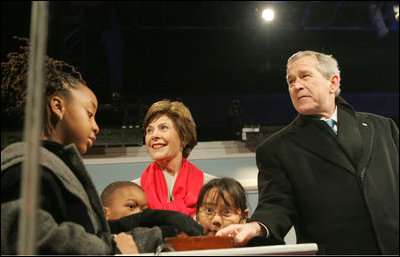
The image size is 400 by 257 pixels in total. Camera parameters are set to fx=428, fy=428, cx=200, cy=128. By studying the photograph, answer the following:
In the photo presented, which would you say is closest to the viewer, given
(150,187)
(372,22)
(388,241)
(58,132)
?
(58,132)

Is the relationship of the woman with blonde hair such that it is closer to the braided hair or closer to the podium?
the braided hair

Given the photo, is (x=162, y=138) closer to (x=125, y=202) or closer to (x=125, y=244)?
(x=125, y=202)

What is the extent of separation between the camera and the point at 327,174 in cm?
156

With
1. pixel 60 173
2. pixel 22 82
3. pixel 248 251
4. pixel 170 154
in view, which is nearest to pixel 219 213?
pixel 170 154

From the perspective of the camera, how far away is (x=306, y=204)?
156 centimetres

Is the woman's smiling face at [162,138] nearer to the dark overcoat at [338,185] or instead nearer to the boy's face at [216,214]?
the boy's face at [216,214]

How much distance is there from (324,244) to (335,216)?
4.3 inches

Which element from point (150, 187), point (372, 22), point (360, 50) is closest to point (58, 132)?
point (150, 187)

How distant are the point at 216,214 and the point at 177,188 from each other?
0.91 feet

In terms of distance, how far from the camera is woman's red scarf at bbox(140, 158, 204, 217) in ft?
5.94

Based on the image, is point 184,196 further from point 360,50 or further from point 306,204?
point 360,50

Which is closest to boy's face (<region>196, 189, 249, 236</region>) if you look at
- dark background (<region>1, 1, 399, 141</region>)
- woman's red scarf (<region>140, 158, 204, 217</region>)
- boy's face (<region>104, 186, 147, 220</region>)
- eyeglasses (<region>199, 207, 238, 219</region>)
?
eyeglasses (<region>199, 207, 238, 219</region>)

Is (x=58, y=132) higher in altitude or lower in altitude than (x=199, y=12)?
lower

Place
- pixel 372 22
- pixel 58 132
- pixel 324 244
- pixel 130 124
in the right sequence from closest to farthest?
pixel 58 132, pixel 324 244, pixel 130 124, pixel 372 22
